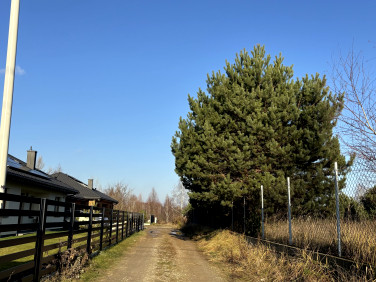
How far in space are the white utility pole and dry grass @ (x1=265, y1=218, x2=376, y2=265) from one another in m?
6.06

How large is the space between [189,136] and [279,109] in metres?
Answer: 4.46

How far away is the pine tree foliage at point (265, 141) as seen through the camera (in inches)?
507

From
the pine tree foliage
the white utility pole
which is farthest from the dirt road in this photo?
the pine tree foliage

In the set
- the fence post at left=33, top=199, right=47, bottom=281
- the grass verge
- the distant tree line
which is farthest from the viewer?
the distant tree line

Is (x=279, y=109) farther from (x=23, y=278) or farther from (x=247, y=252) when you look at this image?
(x=23, y=278)

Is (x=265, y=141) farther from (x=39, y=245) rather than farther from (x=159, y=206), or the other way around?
(x=159, y=206)

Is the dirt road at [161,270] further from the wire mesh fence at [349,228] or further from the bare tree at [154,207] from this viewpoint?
the bare tree at [154,207]

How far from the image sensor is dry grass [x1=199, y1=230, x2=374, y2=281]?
5793 mm

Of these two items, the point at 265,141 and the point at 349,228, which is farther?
the point at 265,141

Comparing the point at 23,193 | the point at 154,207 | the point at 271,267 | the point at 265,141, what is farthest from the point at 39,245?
the point at 154,207

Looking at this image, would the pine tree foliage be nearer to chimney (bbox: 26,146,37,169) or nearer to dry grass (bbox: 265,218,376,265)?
dry grass (bbox: 265,218,376,265)

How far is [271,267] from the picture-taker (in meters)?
7.38

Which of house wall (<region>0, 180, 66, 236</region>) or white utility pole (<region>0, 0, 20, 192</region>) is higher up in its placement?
white utility pole (<region>0, 0, 20, 192</region>)

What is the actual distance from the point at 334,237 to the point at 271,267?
5.22 feet
